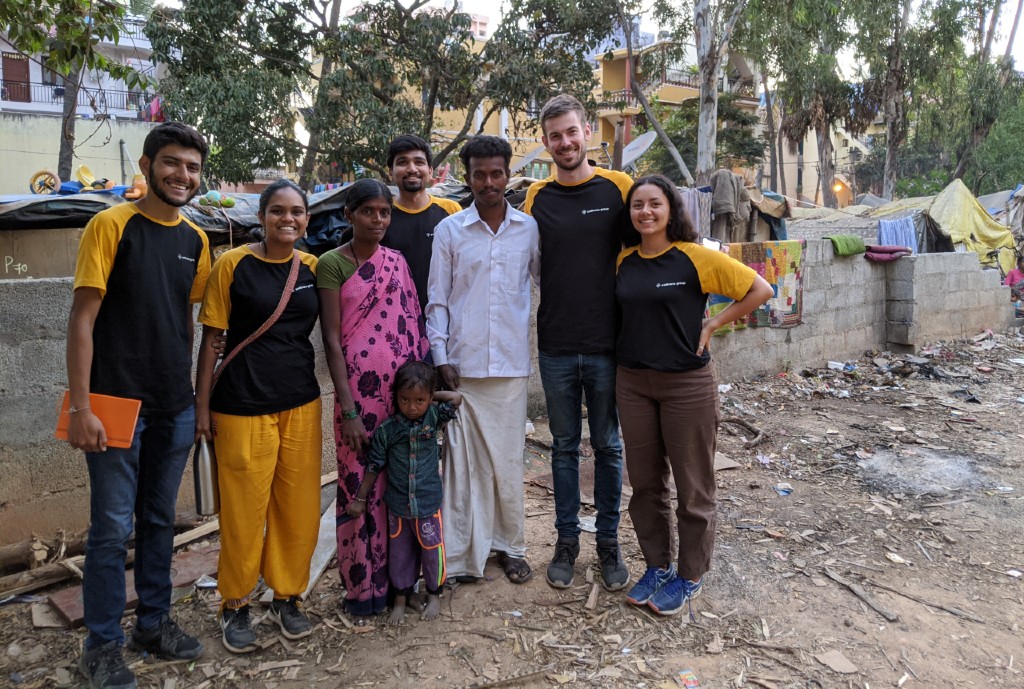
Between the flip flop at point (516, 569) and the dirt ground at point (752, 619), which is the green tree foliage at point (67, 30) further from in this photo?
the flip flop at point (516, 569)

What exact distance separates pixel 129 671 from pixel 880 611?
3097 mm

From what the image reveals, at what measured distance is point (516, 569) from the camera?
11.5ft

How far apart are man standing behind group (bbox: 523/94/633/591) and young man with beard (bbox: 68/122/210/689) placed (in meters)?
1.45

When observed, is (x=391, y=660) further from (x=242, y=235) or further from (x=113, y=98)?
(x=113, y=98)

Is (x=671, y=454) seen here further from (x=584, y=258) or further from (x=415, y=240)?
(x=415, y=240)

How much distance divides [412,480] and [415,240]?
3.63 ft

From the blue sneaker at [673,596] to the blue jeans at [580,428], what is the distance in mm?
347

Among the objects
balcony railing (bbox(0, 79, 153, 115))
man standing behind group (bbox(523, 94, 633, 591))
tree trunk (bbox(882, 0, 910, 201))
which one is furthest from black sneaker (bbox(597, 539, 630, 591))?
balcony railing (bbox(0, 79, 153, 115))

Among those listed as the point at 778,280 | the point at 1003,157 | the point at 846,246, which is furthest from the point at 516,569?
the point at 1003,157

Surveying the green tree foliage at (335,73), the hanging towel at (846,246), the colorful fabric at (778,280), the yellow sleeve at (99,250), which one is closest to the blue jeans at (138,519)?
the yellow sleeve at (99,250)

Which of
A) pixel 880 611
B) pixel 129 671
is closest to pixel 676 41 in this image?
pixel 880 611

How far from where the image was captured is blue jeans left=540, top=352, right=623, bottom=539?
3311mm

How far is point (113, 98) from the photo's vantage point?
2406 cm

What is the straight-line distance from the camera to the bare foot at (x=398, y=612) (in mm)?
3166
